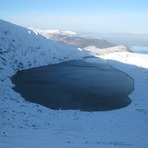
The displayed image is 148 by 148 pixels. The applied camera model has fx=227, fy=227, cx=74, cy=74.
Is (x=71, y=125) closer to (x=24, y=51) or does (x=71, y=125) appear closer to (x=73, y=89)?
(x=73, y=89)

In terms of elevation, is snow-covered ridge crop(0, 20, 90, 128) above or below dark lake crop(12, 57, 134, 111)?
above

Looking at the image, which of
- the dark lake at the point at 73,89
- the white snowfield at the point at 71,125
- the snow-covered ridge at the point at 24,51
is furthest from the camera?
the snow-covered ridge at the point at 24,51

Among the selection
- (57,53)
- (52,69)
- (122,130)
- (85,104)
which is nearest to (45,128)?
(122,130)

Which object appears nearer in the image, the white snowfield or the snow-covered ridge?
the white snowfield

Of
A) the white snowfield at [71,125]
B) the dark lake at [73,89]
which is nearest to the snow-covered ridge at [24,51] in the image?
the dark lake at [73,89]

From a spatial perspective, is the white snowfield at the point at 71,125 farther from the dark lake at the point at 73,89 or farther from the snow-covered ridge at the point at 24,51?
the snow-covered ridge at the point at 24,51

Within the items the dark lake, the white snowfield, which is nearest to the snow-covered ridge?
the dark lake

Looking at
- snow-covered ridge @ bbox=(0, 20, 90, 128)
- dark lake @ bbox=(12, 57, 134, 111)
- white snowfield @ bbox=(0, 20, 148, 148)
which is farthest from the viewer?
snow-covered ridge @ bbox=(0, 20, 90, 128)

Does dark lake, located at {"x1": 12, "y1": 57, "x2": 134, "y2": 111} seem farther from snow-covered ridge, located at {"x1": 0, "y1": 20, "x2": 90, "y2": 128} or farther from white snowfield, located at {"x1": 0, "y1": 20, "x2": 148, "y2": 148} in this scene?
snow-covered ridge, located at {"x1": 0, "y1": 20, "x2": 90, "y2": 128}

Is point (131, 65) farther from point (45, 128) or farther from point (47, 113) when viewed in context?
point (45, 128)
